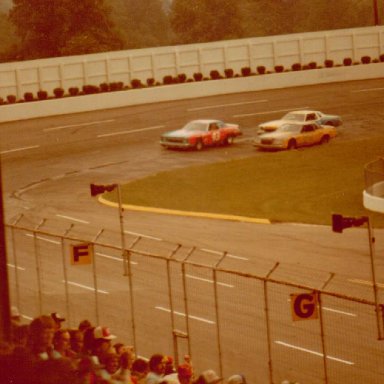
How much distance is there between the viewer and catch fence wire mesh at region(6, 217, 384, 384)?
18234mm

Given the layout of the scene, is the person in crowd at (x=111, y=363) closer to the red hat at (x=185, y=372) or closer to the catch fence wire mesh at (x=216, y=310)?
the red hat at (x=185, y=372)

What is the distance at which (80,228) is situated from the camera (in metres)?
33.6

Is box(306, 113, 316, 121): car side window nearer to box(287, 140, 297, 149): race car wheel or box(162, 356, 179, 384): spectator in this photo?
box(287, 140, 297, 149): race car wheel

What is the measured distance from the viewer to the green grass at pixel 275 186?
3572cm

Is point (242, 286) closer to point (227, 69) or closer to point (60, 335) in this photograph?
point (60, 335)

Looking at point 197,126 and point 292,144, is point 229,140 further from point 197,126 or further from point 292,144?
point 292,144

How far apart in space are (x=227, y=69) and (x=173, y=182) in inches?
1132

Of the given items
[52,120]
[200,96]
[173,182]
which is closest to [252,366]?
[173,182]

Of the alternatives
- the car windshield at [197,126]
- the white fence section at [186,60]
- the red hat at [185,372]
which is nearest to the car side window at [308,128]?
the car windshield at [197,126]

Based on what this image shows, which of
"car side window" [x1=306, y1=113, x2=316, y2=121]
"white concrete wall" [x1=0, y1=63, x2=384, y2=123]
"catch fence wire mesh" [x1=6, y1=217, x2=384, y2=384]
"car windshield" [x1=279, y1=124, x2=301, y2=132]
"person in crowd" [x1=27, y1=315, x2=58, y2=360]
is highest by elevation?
"white concrete wall" [x1=0, y1=63, x2=384, y2=123]

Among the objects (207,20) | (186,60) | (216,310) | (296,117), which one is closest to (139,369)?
(216,310)

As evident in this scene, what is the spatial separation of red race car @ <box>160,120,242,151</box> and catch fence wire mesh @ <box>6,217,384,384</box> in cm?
1937

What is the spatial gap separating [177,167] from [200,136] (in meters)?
4.21

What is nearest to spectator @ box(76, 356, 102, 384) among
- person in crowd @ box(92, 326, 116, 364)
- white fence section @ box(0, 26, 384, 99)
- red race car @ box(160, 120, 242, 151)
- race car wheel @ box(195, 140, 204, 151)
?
person in crowd @ box(92, 326, 116, 364)
